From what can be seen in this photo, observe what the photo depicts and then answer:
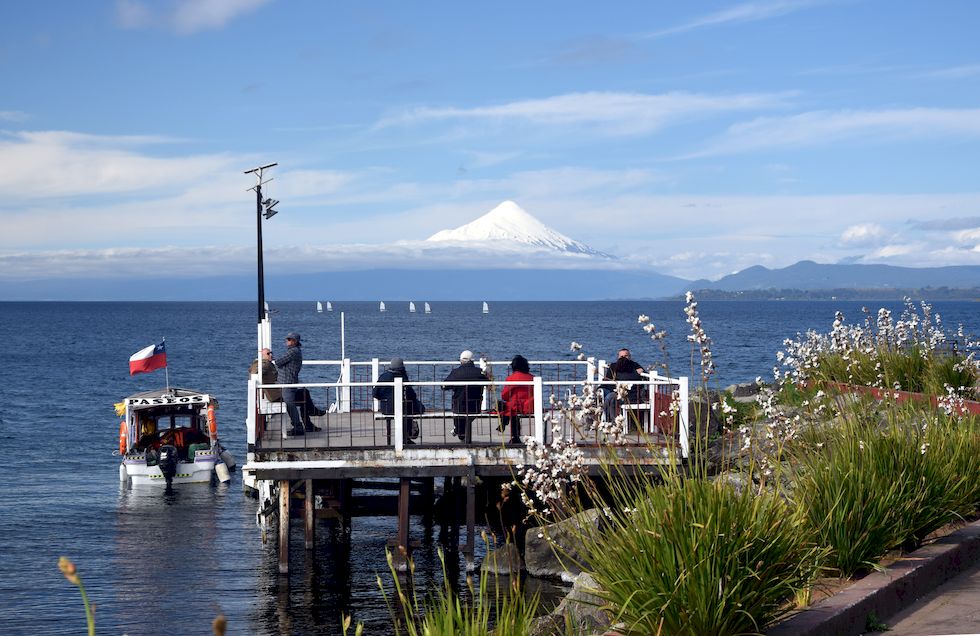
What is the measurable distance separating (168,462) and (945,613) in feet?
87.5

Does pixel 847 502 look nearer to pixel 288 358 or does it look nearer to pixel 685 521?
pixel 685 521

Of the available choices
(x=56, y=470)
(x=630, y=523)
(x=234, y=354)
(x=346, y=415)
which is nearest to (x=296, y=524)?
(x=346, y=415)

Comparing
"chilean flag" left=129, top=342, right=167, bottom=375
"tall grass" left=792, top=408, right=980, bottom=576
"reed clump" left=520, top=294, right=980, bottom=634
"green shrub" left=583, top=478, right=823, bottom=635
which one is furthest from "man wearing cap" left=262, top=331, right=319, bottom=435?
"chilean flag" left=129, top=342, right=167, bottom=375

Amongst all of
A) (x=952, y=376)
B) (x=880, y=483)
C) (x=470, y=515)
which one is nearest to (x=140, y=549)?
(x=470, y=515)

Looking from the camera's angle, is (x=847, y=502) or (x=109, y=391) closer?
(x=847, y=502)

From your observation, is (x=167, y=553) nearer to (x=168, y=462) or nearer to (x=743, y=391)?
(x=168, y=462)

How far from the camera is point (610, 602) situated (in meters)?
7.31

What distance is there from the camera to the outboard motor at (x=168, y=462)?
3155 centimetres

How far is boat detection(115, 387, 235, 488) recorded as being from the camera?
31.8 m

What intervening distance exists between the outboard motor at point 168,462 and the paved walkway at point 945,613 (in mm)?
25947

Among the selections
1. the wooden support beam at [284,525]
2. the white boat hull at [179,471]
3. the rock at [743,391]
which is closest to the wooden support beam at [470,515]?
the wooden support beam at [284,525]

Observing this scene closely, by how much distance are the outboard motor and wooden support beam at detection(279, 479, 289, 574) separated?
13.0 m

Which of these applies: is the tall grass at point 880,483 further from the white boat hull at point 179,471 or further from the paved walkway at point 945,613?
the white boat hull at point 179,471

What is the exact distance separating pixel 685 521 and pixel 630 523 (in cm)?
45
